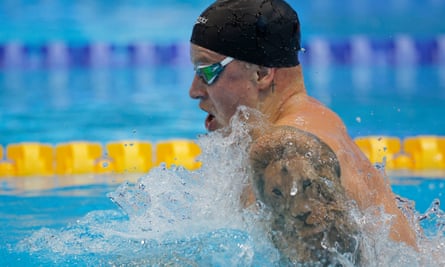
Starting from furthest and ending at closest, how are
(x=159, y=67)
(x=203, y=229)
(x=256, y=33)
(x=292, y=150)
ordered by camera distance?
(x=159, y=67) → (x=203, y=229) → (x=256, y=33) → (x=292, y=150)

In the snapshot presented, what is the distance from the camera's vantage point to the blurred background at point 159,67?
6879mm

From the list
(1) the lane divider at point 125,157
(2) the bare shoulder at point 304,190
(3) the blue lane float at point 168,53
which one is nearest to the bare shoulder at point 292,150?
(2) the bare shoulder at point 304,190

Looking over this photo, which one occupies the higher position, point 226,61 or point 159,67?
point 226,61

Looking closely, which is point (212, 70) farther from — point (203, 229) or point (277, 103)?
point (203, 229)

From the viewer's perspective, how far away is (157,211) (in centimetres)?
278

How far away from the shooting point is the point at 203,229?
2572 millimetres

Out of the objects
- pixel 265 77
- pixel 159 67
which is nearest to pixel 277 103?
pixel 265 77

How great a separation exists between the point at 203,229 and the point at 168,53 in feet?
26.7

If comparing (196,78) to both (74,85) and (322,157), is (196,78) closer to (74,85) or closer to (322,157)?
(322,157)

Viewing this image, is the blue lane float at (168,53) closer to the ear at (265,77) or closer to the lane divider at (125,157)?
the lane divider at (125,157)

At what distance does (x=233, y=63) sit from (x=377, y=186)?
0.51m

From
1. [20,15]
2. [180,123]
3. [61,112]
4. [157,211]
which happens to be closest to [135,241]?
[157,211]

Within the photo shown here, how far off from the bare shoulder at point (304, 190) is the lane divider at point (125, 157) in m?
3.27

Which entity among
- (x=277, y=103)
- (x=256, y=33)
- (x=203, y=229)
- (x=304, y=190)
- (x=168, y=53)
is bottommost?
(x=168, y=53)
